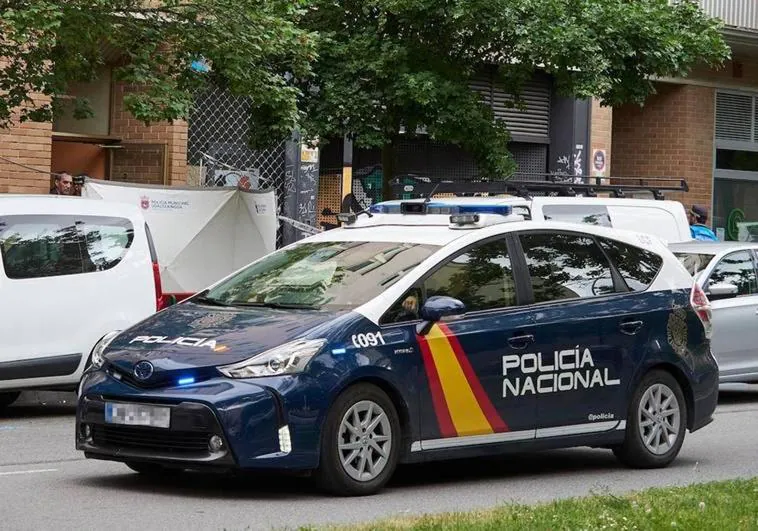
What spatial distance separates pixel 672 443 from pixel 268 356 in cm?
340

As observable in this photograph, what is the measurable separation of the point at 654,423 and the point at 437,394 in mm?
1996

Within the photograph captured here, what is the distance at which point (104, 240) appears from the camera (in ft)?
45.0

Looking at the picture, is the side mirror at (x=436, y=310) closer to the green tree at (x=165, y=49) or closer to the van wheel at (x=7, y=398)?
the van wheel at (x=7, y=398)

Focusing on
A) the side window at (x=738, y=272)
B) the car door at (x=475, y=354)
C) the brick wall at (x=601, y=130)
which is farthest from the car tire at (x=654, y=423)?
the brick wall at (x=601, y=130)

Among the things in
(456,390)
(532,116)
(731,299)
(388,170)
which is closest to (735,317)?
(731,299)

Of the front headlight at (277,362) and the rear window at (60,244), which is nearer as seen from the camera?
the front headlight at (277,362)

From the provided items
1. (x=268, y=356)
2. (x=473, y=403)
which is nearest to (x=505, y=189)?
(x=473, y=403)

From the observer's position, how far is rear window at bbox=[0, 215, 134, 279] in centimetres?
1314

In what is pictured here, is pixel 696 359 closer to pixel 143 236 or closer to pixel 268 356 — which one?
pixel 268 356

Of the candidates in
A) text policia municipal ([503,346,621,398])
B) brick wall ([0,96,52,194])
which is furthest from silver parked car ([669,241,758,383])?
brick wall ([0,96,52,194])

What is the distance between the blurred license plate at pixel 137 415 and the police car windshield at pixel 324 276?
41.8 inches

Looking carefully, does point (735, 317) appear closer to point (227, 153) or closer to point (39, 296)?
point (39, 296)

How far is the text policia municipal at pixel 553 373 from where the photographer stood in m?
9.70

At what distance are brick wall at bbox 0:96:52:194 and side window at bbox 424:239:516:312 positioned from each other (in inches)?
405
